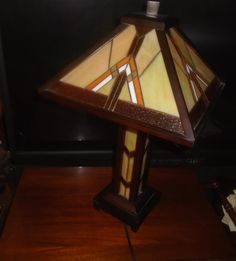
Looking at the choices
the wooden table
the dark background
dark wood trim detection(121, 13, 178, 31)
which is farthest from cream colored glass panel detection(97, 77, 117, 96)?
the wooden table

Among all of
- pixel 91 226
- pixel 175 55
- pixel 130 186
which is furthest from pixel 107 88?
pixel 91 226

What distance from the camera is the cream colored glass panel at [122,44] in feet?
1.82

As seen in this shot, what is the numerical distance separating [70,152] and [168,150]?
334 millimetres

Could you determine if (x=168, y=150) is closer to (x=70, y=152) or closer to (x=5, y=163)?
(x=70, y=152)

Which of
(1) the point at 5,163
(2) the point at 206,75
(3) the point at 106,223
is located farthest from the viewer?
(1) the point at 5,163

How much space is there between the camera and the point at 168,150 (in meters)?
0.94

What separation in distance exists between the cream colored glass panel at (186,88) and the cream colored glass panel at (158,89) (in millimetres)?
33

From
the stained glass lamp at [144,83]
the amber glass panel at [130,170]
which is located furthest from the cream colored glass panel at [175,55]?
the amber glass panel at [130,170]

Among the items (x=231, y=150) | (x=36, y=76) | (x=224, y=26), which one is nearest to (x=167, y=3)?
(x=224, y=26)

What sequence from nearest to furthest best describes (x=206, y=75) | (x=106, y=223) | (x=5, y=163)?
1. (x=206, y=75)
2. (x=106, y=223)
3. (x=5, y=163)

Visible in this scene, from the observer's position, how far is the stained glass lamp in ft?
1.62

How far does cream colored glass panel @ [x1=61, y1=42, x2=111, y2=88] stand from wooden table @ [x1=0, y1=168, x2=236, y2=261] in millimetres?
392

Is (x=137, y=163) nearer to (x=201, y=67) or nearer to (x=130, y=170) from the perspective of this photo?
(x=130, y=170)

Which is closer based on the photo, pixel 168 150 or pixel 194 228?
pixel 194 228
